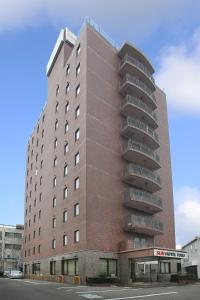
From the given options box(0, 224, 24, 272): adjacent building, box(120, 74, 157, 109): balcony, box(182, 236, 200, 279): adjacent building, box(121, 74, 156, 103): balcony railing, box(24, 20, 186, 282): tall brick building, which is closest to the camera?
box(24, 20, 186, 282): tall brick building

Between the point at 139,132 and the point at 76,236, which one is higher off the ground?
the point at 139,132

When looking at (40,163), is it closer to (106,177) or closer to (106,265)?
(106,177)

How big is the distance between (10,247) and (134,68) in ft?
307

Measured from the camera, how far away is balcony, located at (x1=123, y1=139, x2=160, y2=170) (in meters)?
55.8

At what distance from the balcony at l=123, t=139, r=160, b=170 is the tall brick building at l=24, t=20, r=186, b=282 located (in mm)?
140

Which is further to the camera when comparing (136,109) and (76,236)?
(136,109)

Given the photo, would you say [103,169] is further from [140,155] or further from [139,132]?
[139,132]

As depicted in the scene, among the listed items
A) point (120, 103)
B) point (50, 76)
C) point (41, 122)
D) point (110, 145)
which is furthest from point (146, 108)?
point (41, 122)

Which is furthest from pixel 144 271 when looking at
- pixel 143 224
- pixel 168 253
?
pixel 168 253

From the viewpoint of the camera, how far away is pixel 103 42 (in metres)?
59.2

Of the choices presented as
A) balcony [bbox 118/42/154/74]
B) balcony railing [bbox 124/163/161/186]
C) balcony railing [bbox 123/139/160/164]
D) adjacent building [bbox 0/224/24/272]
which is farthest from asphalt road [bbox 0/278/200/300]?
adjacent building [bbox 0/224/24/272]

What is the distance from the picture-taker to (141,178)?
55.5 meters

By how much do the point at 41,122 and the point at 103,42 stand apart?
999 inches

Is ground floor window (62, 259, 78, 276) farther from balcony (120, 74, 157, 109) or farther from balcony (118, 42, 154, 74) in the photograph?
balcony (118, 42, 154, 74)
